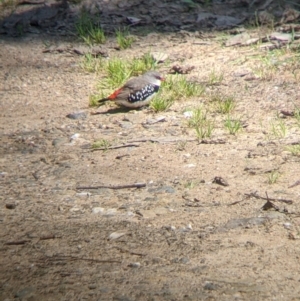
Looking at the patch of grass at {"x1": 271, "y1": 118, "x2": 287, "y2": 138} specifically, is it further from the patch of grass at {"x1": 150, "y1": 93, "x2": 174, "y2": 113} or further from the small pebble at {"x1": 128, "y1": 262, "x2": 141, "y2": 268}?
the small pebble at {"x1": 128, "y1": 262, "x2": 141, "y2": 268}

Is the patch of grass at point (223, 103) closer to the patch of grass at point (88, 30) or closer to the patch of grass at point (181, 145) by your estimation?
the patch of grass at point (181, 145)

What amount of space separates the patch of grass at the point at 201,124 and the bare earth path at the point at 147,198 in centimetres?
6

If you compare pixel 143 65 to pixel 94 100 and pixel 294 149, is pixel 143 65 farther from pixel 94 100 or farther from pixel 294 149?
pixel 294 149

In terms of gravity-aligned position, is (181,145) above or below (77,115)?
above

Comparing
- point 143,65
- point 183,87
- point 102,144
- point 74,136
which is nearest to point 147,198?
point 102,144

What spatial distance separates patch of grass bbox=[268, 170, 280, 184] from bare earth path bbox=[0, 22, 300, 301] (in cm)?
4

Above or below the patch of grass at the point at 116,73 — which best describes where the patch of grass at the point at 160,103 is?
above

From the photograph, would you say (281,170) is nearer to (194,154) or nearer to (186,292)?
(194,154)

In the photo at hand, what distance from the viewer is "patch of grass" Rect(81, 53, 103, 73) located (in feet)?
25.6

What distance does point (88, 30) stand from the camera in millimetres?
8609

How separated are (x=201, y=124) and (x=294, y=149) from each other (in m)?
0.87

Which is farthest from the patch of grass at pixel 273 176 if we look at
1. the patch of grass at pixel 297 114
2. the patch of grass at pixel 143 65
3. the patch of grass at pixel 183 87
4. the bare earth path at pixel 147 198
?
the patch of grass at pixel 143 65

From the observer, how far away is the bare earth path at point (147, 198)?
4133 mm

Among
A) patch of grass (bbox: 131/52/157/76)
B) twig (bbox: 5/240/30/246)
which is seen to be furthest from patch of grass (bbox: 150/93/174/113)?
twig (bbox: 5/240/30/246)
